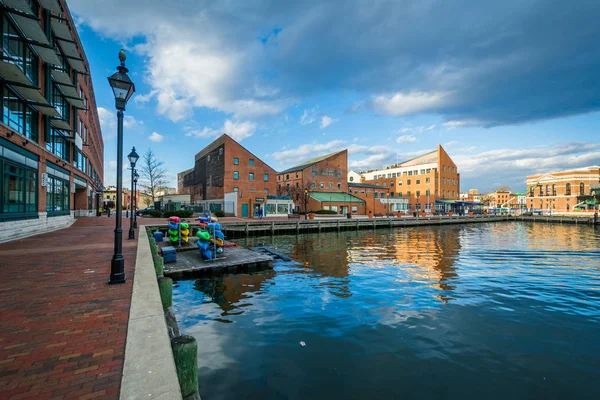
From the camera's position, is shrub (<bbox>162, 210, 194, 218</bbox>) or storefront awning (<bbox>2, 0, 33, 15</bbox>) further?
shrub (<bbox>162, 210, 194, 218</bbox>)

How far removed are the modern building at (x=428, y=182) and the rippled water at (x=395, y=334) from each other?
66131 millimetres

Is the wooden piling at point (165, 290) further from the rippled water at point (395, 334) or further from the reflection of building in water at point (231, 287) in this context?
the reflection of building in water at point (231, 287)

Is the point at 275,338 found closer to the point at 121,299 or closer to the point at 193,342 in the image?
the point at 121,299

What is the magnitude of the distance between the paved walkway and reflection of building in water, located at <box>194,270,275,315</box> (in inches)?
128

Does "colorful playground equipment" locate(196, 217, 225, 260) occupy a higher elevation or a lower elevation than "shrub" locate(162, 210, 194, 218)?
lower

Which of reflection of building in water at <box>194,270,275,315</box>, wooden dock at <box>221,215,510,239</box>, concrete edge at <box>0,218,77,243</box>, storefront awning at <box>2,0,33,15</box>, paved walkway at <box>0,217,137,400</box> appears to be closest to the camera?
paved walkway at <box>0,217,137,400</box>

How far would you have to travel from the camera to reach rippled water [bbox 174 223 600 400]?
550cm

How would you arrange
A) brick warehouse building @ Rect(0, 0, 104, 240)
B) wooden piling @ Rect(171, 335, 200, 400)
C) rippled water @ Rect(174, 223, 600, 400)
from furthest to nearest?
brick warehouse building @ Rect(0, 0, 104, 240) < rippled water @ Rect(174, 223, 600, 400) < wooden piling @ Rect(171, 335, 200, 400)

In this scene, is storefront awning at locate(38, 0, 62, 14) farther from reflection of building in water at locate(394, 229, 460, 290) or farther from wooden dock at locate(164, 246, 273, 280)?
reflection of building in water at locate(394, 229, 460, 290)

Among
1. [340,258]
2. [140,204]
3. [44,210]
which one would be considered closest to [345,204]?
[340,258]

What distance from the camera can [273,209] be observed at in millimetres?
50531

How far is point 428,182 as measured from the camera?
79375 mm

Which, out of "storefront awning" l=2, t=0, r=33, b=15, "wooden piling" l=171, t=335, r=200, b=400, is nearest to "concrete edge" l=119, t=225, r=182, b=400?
"wooden piling" l=171, t=335, r=200, b=400

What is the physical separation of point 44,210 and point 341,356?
22550 millimetres
